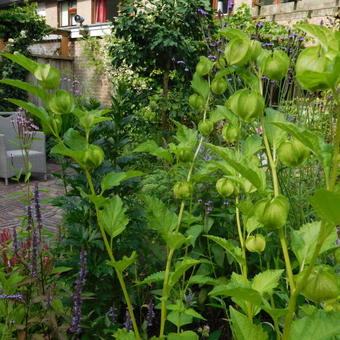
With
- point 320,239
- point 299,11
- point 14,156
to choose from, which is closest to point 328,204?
point 320,239

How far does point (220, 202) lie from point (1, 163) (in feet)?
14.6

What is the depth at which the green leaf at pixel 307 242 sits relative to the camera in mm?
597

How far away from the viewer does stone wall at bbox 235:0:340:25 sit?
688 centimetres

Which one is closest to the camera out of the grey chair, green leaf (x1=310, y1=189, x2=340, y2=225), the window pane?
green leaf (x1=310, y1=189, x2=340, y2=225)

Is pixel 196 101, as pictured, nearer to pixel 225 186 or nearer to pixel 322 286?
pixel 225 186

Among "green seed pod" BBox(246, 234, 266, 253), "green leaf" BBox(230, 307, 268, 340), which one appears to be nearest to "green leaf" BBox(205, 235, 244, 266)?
"green seed pod" BBox(246, 234, 266, 253)

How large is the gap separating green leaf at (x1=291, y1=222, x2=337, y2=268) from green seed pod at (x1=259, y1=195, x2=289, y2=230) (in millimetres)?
118

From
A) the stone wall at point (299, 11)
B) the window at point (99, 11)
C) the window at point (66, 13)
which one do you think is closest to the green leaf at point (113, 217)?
the stone wall at point (299, 11)

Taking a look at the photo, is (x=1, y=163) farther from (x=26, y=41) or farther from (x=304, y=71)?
(x=304, y=71)

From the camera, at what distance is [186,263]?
72cm

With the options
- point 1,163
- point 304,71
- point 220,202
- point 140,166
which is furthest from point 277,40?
point 304,71

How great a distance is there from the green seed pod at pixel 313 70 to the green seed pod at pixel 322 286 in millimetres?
212

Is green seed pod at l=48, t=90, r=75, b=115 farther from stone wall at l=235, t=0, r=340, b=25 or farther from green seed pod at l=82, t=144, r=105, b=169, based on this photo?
stone wall at l=235, t=0, r=340, b=25

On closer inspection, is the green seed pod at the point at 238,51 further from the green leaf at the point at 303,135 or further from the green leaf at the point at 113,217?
the green leaf at the point at 113,217
